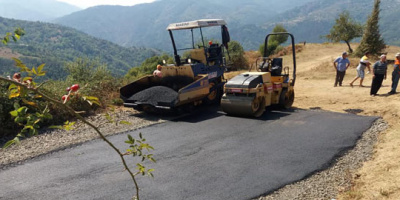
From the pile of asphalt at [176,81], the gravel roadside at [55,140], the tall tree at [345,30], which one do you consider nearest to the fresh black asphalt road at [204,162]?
the gravel roadside at [55,140]

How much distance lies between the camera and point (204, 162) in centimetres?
599

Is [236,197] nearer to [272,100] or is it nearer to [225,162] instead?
[225,162]

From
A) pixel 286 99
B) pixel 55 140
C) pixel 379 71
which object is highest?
pixel 379 71

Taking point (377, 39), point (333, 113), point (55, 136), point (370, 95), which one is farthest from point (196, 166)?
point (377, 39)

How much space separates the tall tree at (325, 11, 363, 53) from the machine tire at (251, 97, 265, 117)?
25388mm

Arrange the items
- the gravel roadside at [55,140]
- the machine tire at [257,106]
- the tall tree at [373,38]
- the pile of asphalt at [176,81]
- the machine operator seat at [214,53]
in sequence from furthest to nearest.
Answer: the tall tree at [373,38] → the machine operator seat at [214,53] → the pile of asphalt at [176,81] → the machine tire at [257,106] → the gravel roadside at [55,140]

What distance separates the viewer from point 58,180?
5.45 metres

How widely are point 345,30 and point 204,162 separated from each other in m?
29.7

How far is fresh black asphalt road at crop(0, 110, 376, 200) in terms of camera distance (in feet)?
16.4

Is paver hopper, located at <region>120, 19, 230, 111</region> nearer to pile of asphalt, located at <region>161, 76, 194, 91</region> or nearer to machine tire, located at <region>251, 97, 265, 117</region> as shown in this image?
pile of asphalt, located at <region>161, 76, 194, 91</region>

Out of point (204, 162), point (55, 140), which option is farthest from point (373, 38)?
point (55, 140)

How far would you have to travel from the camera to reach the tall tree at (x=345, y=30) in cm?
3061

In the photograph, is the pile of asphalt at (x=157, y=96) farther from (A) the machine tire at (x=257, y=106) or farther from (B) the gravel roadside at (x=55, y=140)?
(A) the machine tire at (x=257, y=106)

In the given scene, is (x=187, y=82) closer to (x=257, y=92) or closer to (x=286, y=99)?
(x=257, y=92)
